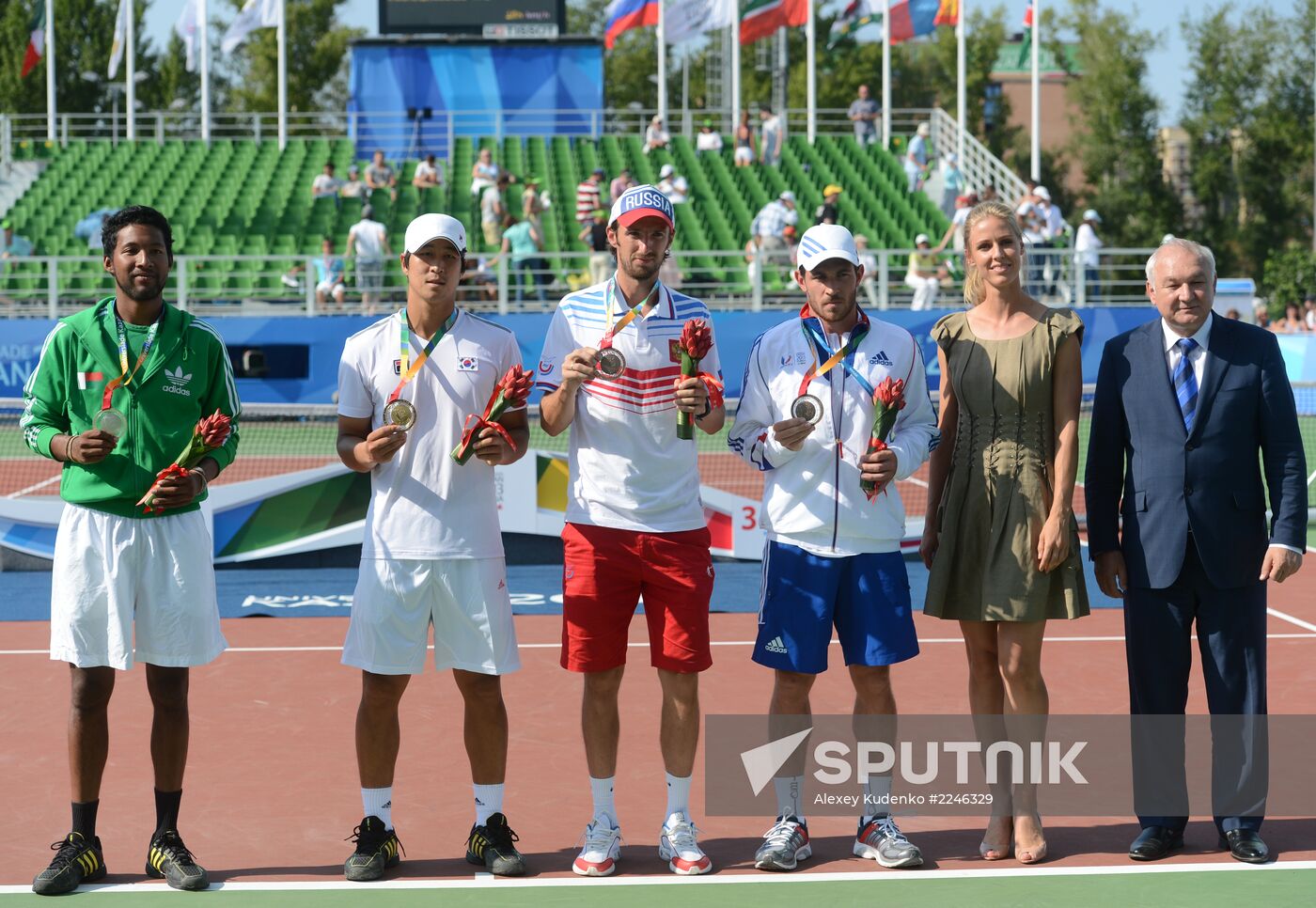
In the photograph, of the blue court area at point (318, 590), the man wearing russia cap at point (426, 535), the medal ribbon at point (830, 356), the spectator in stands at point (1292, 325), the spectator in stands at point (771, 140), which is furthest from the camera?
the spectator in stands at point (771, 140)

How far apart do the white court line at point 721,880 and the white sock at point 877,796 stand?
0.27 metres

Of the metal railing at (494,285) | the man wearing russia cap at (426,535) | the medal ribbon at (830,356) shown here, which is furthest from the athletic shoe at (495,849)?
the metal railing at (494,285)

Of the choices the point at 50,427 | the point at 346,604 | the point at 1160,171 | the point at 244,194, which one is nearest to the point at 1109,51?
the point at 1160,171

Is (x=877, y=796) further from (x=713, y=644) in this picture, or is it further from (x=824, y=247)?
(x=713, y=644)

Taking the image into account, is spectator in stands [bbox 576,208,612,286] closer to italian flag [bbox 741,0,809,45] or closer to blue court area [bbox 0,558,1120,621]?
italian flag [bbox 741,0,809,45]

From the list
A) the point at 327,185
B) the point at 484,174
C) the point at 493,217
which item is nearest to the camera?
the point at 493,217

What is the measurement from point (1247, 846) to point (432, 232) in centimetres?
372

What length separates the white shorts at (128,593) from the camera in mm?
5438

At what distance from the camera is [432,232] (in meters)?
5.60

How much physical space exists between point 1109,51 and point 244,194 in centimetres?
4394

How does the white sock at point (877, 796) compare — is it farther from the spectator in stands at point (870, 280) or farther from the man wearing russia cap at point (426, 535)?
the spectator in stands at point (870, 280)

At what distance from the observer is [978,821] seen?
20.2 ft

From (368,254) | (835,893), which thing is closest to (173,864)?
(835,893)

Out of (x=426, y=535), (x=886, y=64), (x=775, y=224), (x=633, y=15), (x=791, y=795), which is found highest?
(x=633, y=15)
